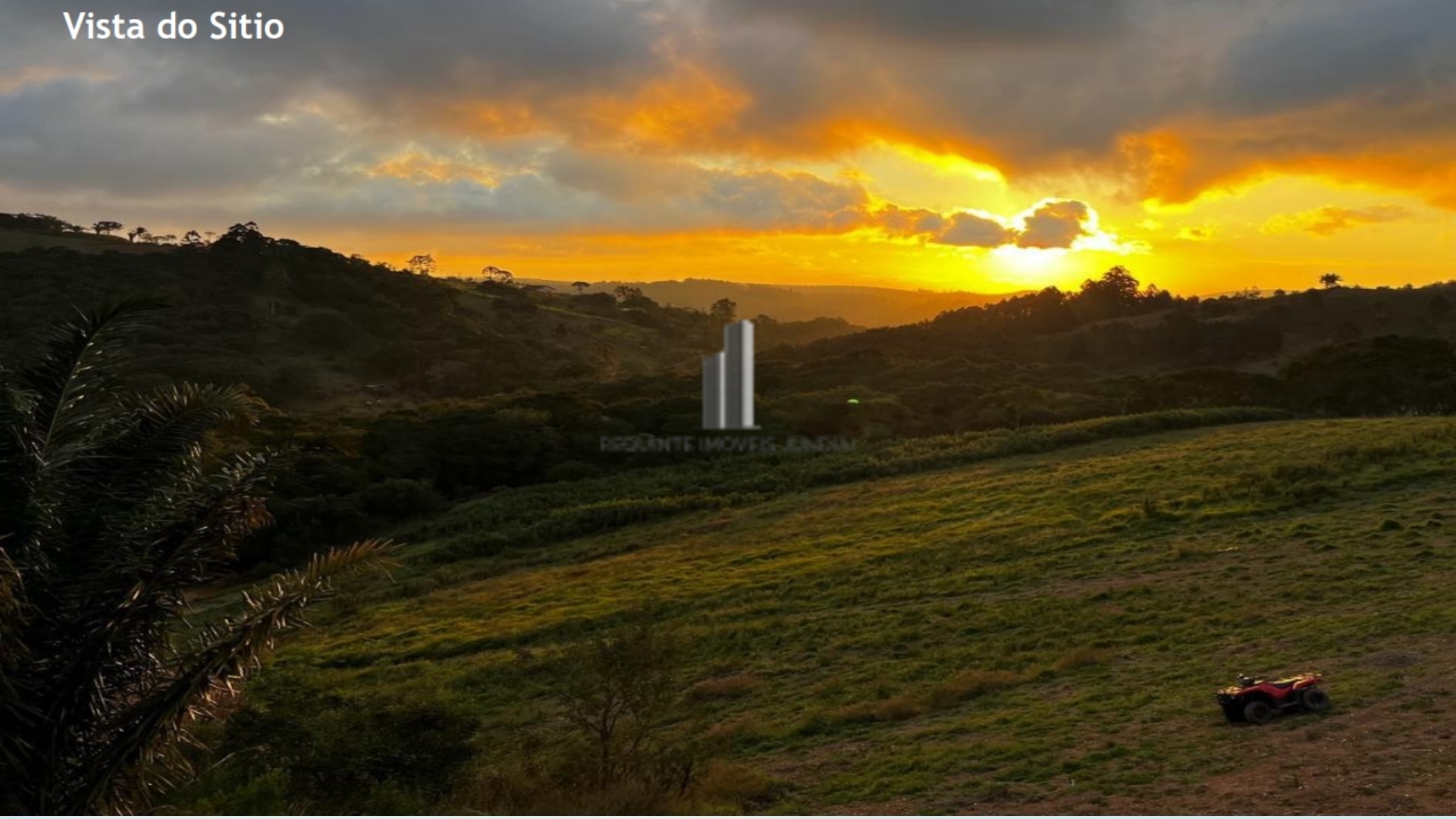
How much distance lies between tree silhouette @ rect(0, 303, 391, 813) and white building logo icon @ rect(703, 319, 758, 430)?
61782 mm

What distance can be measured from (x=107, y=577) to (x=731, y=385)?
3035 inches

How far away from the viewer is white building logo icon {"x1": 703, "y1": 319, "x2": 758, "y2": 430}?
76.6 metres

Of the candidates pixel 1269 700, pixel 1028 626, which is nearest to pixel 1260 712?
pixel 1269 700

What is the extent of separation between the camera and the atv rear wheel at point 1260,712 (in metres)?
16.7

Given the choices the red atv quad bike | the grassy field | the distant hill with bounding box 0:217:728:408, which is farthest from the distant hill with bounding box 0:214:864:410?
the red atv quad bike

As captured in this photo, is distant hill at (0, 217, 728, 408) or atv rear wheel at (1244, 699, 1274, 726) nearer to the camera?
atv rear wheel at (1244, 699, 1274, 726)

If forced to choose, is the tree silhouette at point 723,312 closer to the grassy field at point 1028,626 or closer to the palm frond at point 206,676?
the grassy field at point 1028,626

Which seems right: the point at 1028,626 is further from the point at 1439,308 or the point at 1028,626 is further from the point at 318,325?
the point at 1439,308

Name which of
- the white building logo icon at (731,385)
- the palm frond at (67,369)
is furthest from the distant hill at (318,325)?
the palm frond at (67,369)

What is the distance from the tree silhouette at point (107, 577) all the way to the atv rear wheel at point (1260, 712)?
1360 centimetres

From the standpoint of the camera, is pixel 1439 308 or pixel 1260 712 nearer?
pixel 1260 712

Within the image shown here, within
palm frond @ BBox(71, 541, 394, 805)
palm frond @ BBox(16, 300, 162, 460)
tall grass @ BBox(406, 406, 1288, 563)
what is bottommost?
tall grass @ BBox(406, 406, 1288, 563)

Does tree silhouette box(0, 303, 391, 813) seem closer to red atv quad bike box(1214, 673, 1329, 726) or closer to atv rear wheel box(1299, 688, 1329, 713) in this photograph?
red atv quad bike box(1214, 673, 1329, 726)

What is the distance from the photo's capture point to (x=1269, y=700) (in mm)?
16766
